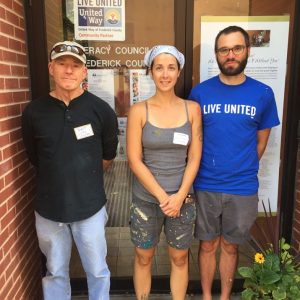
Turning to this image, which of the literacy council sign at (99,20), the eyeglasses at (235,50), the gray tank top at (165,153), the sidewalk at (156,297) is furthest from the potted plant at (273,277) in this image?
the literacy council sign at (99,20)

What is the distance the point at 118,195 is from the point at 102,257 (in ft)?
2.62

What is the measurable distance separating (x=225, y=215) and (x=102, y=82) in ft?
4.75

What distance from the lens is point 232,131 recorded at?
252 cm

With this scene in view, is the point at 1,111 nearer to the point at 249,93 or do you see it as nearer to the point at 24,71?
the point at 24,71

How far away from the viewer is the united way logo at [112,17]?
294 centimetres

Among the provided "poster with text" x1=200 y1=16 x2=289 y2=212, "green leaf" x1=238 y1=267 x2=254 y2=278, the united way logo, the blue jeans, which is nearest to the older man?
the blue jeans

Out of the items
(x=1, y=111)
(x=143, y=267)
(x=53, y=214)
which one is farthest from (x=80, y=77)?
(x=143, y=267)

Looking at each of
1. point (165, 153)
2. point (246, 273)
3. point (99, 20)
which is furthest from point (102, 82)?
point (246, 273)

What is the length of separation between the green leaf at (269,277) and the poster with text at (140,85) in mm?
1632

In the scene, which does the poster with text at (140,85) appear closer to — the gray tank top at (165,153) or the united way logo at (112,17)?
the united way logo at (112,17)

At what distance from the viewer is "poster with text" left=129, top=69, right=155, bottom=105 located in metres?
3.05

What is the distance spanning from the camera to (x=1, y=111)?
2.23m

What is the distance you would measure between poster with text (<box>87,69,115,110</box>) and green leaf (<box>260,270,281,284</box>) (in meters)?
1.78

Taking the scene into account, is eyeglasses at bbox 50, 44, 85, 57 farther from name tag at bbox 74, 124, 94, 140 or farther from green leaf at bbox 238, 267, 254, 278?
green leaf at bbox 238, 267, 254, 278
